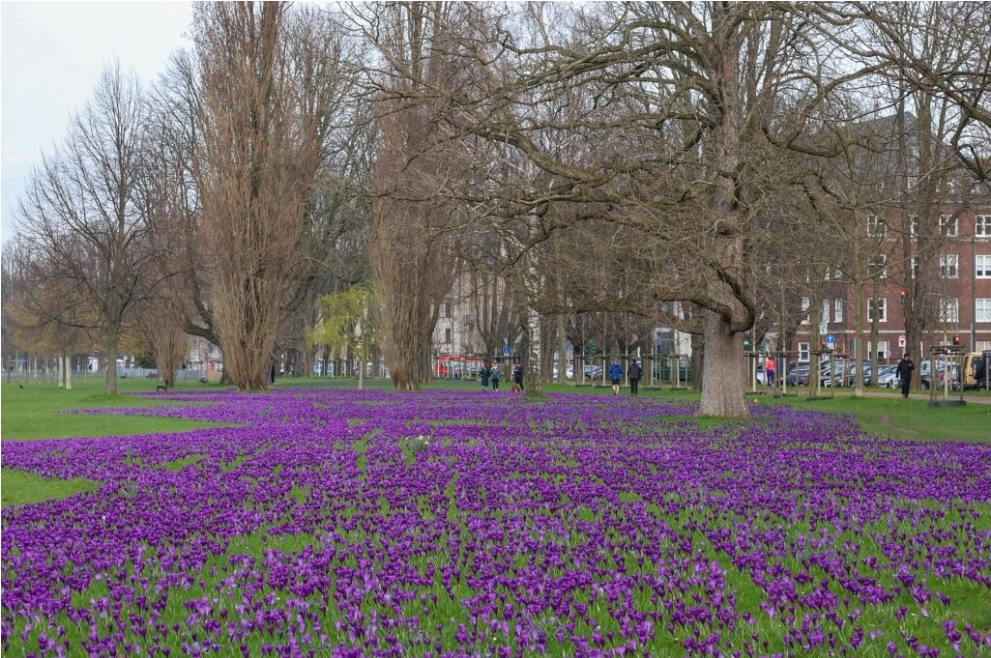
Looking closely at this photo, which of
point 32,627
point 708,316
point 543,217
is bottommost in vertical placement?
point 32,627

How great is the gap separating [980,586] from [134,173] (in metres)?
48.8

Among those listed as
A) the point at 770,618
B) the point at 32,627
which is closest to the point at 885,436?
the point at 770,618

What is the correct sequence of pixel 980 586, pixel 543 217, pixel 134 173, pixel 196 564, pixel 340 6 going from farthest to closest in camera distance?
1. pixel 134 173
2. pixel 543 217
3. pixel 340 6
4. pixel 196 564
5. pixel 980 586

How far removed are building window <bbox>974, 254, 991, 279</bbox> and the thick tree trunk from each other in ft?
259

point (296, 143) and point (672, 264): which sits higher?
point (296, 143)

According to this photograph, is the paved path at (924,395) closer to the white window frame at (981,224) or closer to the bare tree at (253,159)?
the white window frame at (981,224)

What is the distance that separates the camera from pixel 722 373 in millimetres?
28469

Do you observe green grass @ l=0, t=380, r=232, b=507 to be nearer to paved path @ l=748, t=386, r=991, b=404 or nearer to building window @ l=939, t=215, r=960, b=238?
building window @ l=939, t=215, r=960, b=238

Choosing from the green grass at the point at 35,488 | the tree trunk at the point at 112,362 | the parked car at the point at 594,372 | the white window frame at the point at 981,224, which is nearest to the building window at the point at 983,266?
the white window frame at the point at 981,224

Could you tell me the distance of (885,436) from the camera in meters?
24.2

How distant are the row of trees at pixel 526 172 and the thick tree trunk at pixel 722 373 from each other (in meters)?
0.07

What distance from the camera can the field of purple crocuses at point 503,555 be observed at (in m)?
6.74

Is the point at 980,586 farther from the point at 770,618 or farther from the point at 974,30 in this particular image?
the point at 974,30

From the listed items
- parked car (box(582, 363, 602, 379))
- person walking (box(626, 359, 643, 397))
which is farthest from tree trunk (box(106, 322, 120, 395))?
parked car (box(582, 363, 602, 379))
